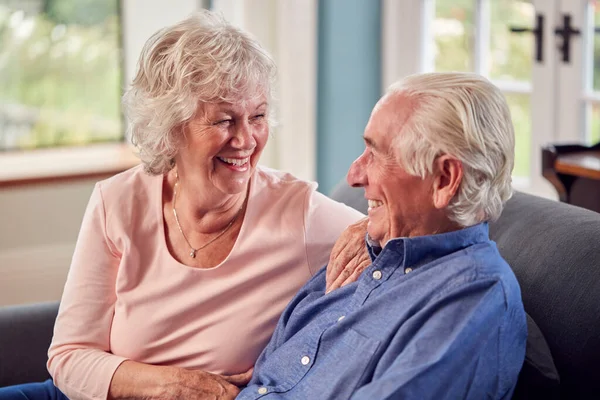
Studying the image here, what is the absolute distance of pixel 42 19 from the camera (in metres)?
4.30

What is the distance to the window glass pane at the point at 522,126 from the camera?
358 cm

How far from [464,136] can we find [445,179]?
3.5 inches

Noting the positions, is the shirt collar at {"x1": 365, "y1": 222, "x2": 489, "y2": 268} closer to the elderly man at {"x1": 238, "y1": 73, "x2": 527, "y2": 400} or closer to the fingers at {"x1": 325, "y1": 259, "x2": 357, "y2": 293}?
the elderly man at {"x1": 238, "y1": 73, "x2": 527, "y2": 400}

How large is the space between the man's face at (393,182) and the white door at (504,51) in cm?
200

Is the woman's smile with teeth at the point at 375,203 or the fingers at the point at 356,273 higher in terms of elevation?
the woman's smile with teeth at the point at 375,203

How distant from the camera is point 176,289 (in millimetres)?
1926

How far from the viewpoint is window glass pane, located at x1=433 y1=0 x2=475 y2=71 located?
383 cm

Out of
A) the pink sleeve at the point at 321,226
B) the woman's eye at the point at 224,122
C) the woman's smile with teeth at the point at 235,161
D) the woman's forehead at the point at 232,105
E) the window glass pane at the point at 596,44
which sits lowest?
the pink sleeve at the point at 321,226

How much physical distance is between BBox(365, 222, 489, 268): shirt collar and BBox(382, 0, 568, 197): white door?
6.60 feet

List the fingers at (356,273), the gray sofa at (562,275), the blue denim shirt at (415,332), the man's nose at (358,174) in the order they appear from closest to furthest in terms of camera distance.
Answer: the blue denim shirt at (415,332)
the gray sofa at (562,275)
the man's nose at (358,174)
the fingers at (356,273)

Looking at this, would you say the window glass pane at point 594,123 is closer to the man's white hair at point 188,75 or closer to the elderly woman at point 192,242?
the elderly woman at point 192,242

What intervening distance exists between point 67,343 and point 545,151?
154 cm

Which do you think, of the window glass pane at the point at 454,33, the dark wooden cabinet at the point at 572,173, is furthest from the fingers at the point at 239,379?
the window glass pane at the point at 454,33

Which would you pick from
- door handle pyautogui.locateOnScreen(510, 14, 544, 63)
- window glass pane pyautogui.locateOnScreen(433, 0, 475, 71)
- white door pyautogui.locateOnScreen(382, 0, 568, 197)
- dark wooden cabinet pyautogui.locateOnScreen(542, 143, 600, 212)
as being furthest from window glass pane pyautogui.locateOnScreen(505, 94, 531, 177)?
dark wooden cabinet pyautogui.locateOnScreen(542, 143, 600, 212)
